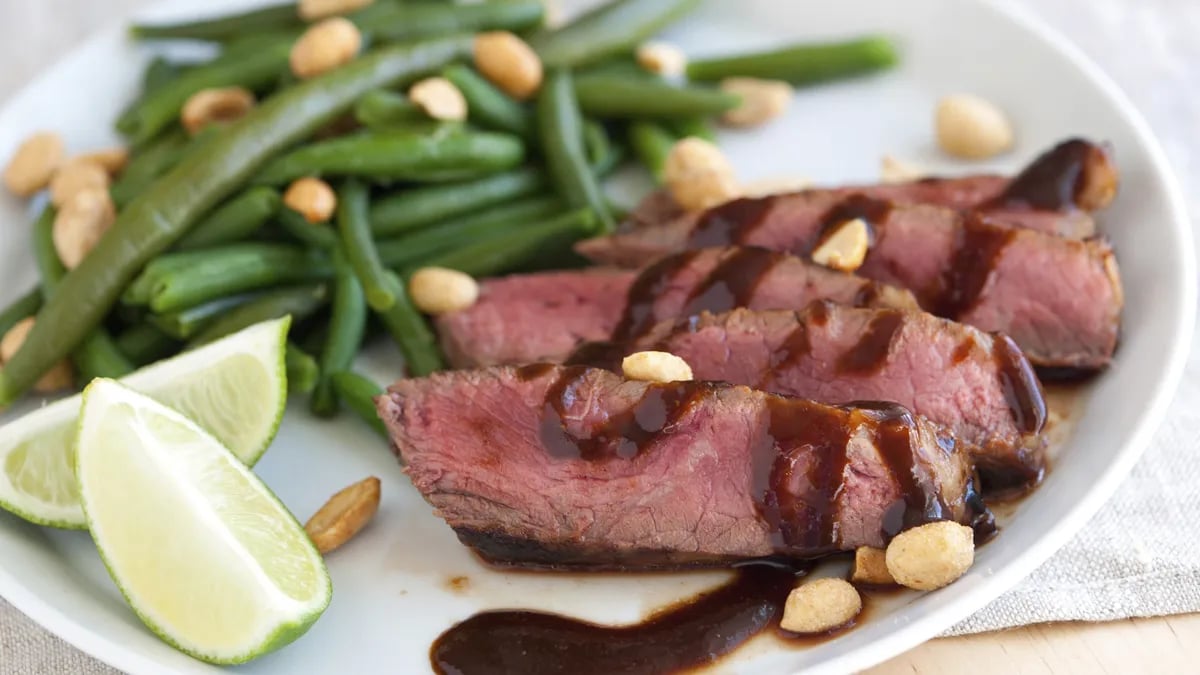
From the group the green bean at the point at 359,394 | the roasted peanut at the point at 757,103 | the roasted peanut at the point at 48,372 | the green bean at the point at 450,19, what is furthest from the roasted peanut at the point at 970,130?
the roasted peanut at the point at 48,372

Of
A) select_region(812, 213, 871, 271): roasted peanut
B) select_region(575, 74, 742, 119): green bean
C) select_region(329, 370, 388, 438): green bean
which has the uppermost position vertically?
select_region(812, 213, 871, 271): roasted peanut

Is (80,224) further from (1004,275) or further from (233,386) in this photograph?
(1004,275)

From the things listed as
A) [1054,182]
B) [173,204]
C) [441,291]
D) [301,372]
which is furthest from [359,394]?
[1054,182]

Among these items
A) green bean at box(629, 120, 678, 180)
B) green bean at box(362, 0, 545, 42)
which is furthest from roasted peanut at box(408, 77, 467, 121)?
green bean at box(629, 120, 678, 180)

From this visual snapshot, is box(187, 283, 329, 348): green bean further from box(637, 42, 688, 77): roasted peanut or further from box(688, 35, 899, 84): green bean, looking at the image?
box(688, 35, 899, 84): green bean

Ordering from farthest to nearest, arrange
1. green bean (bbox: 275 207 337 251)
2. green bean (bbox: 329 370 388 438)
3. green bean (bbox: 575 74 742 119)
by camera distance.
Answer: green bean (bbox: 575 74 742 119) → green bean (bbox: 275 207 337 251) → green bean (bbox: 329 370 388 438)

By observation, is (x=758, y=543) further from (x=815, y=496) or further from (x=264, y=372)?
(x=264, y=372)

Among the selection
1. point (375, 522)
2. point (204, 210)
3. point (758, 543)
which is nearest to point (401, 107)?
point (204, 210)
